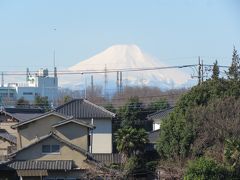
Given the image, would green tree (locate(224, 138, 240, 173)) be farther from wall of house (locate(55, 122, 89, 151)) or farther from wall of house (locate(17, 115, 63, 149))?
wall of house (locate(17, 115, 63, 149))

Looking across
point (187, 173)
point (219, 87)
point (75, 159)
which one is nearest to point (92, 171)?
point (75, 159)

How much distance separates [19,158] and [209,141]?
916cm

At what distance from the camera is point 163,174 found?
3034cm

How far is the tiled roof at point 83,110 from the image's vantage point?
44.3m

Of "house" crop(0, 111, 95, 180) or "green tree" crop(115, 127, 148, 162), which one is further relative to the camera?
"green tree" crop(115, 127, 148, 162)

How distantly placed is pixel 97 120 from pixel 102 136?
1227 millimetres

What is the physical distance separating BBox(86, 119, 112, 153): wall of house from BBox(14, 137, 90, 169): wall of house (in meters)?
13.7

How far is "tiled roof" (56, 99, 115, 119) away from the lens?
44344mm

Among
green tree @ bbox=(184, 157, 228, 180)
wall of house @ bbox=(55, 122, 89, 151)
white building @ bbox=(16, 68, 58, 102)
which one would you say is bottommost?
green tree @ bbox=(184, 157, 228, 180)

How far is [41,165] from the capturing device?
30.4 meters

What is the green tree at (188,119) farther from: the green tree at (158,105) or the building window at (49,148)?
the green tree at (158,105)

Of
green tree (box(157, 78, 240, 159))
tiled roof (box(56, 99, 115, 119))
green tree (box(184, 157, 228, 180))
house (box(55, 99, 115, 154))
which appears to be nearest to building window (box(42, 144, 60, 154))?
green tree (box(157, 78, 240, 159))

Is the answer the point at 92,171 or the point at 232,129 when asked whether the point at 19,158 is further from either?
the point at 232,129

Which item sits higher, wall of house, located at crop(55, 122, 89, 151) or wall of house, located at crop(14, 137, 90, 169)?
wall of house, located at crop(55, 122, 89, 151)
